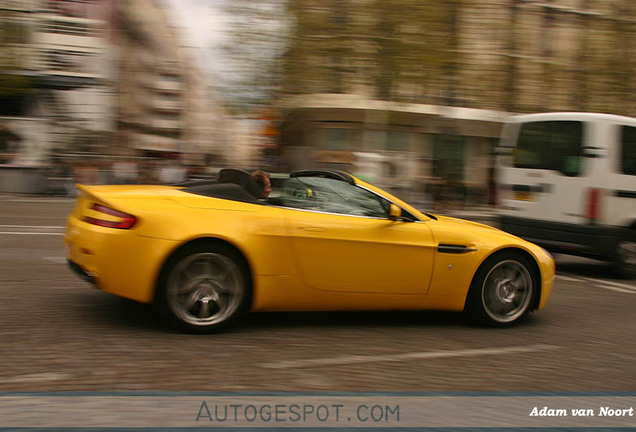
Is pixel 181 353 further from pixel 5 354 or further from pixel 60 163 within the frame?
pixel 60 163

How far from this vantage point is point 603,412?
3582 mm

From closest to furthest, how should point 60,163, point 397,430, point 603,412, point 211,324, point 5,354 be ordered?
point 397,430 → point 603,412 → point 5,354 → point 211,324 → point 60,163

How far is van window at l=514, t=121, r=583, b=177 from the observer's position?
8.53 m

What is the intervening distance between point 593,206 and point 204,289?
5.89m

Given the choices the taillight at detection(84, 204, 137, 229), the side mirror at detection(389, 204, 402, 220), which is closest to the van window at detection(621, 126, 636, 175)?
the side mirror at detection(389, 204, 402, 220)

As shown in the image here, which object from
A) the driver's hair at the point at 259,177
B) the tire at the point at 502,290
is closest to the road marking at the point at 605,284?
the tire at the point at 502,290

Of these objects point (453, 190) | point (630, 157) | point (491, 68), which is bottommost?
point (453, 190)

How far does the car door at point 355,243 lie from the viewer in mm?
4883

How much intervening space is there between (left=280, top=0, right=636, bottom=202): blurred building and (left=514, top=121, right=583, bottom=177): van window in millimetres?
11077

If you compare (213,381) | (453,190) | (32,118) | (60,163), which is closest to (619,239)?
(213,381)

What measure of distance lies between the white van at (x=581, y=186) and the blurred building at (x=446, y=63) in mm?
11351

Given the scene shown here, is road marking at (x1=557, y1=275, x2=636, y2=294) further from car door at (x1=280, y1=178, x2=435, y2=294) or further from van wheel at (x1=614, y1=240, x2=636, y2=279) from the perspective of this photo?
car door at (x1=280, y1=178, x2=435, y2=294)


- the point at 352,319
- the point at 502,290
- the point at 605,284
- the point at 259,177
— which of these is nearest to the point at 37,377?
the point at 259,177

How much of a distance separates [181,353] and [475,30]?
19.5m
